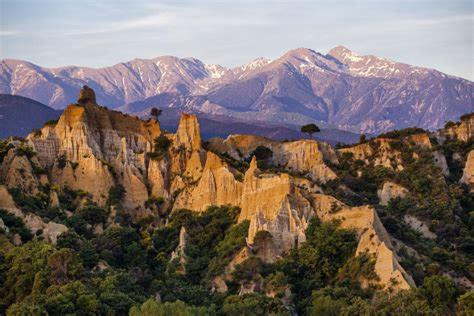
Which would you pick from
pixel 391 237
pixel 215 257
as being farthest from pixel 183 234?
pixel 391 237

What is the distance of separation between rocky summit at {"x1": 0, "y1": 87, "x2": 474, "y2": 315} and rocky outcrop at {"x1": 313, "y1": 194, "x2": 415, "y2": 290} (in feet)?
0.34

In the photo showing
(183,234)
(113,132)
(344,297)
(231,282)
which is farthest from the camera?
(113,132)

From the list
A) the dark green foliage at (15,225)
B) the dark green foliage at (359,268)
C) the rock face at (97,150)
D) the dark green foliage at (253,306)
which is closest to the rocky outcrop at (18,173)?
the rock face at (97,150)

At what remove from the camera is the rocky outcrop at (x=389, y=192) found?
91625mm

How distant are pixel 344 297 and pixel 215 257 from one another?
44.7 ft

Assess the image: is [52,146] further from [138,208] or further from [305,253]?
[305,253]

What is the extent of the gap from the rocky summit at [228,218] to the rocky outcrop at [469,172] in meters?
0.16

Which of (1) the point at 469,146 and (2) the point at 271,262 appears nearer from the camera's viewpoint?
(2) the point at 271,262

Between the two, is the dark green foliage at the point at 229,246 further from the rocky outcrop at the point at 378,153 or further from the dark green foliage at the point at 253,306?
the rocky outcrop at the point at 378,153

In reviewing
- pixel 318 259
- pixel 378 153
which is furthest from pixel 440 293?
pixel 378 153

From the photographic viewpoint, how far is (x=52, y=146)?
8994 cm

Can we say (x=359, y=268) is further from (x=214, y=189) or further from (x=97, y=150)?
(x=97, y=150)

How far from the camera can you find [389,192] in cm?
9225

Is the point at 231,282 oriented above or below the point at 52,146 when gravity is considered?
below
